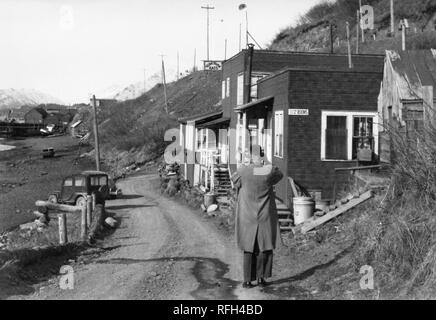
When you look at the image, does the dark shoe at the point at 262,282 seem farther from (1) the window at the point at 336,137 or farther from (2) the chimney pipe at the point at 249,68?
(2) the chimney pipe at the point at 249,68

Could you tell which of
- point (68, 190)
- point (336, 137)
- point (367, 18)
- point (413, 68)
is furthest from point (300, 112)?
point (367, 18)

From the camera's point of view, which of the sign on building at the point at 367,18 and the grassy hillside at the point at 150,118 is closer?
the sign on building at the point at 367,18

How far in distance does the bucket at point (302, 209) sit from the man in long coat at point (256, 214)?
7607 mm

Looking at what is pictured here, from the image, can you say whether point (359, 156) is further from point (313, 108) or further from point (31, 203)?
point (31, 203)

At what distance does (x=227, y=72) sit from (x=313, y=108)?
13.6 meters

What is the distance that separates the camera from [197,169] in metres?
34.1

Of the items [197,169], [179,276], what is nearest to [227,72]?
[197,169]

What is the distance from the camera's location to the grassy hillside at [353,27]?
1932 inches

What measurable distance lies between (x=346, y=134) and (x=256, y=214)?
10682mm

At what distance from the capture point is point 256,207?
852 centimetres

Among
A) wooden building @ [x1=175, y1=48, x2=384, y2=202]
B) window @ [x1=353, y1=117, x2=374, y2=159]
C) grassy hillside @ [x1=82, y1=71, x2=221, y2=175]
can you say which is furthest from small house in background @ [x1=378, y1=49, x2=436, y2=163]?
grassy hillside @ [x1=82, y1=71, x2=221, y2=175]

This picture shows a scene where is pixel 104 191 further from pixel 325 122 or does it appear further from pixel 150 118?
pixel 150 118

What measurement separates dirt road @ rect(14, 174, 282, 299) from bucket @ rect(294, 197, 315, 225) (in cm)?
206

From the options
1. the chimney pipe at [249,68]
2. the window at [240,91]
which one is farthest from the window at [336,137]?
the window at [240,91]
